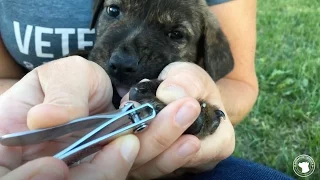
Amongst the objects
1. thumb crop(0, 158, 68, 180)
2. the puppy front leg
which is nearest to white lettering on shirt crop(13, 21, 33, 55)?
the puppy front leg

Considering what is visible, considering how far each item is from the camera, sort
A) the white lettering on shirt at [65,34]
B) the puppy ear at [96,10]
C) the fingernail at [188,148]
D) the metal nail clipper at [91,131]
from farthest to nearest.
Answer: the puppy ear at [96,10] < the white lettering on shirt at [65,34] < the fingernail at [188,148] < the metal nail clipper at [91,131]

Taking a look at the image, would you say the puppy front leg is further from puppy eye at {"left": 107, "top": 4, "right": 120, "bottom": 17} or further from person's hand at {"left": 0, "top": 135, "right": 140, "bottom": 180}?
puppy eye at {"left": 107, "top": 4, "right": 120, "bottom": 17}

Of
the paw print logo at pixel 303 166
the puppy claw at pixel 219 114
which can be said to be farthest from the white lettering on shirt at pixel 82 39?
the paw print logo at pixel 303 166

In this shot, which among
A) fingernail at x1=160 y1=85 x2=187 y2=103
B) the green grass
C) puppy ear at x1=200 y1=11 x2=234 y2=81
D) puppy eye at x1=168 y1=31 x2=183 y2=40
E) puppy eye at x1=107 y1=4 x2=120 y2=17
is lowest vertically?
the green grass

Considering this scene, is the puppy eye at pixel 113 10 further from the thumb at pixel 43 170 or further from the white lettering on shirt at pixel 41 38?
the thumb at pixel 43 170

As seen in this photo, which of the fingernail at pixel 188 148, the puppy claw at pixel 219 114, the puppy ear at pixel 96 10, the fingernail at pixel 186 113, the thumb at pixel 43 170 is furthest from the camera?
the puppy ear at pixel 96 10

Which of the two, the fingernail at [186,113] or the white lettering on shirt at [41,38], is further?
the white lettering on shirt at [41,38]

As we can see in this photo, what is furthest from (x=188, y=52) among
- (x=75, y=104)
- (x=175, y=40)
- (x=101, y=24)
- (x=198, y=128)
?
(x=75, y=104)
